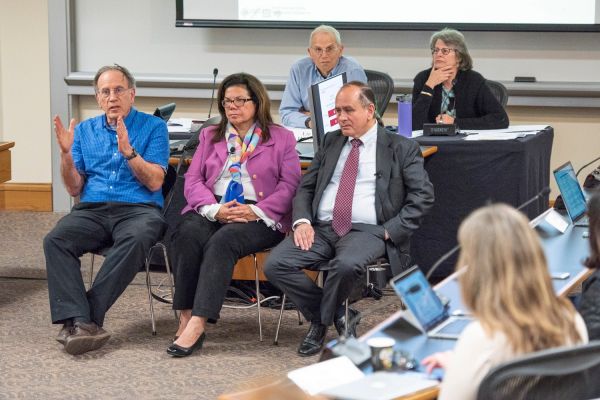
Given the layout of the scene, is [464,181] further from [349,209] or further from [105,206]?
[105,206]

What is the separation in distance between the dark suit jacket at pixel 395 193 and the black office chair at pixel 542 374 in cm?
230

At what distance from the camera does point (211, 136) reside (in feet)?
15.9

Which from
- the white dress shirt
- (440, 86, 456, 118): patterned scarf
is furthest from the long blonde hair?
(440, 86, 456, 118): patterned scarf

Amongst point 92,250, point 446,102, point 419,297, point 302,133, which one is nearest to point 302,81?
point 302,133

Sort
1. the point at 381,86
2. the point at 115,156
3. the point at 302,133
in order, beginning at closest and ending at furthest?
the point at 115,156 → the point at 302,133 → the point at 381,86

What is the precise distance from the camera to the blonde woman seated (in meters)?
2.17

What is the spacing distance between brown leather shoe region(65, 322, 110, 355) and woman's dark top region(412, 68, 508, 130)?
7.21ft

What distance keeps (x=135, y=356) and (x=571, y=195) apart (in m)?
1.91

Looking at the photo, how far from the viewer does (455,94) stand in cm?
583

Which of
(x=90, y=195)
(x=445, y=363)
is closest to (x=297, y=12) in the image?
(x=90, y=195)

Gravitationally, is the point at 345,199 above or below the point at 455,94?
below

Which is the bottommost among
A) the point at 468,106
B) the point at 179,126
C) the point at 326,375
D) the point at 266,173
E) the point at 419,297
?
the point at 326,375

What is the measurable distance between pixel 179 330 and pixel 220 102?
1031mm

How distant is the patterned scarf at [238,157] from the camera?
4.73 m
